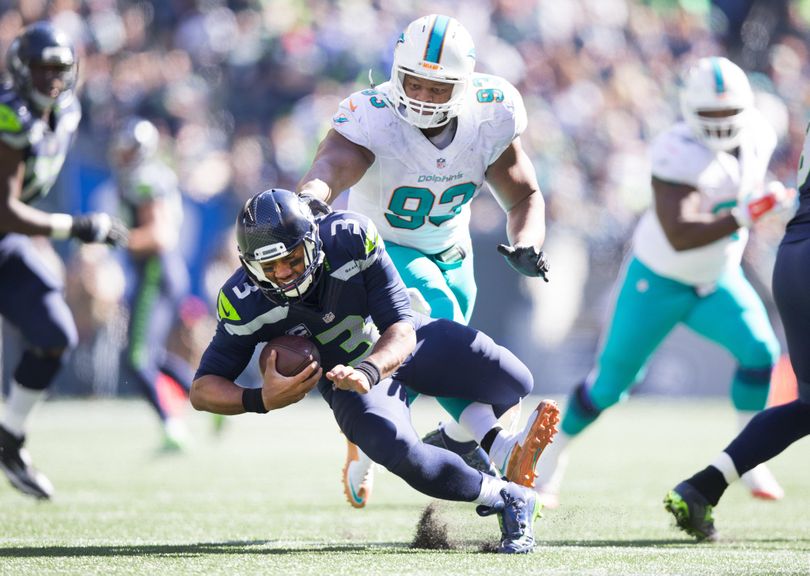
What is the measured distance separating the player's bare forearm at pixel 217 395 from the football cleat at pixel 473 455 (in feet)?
3.66

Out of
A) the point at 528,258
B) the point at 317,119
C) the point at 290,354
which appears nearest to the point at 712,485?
the point at 528,258

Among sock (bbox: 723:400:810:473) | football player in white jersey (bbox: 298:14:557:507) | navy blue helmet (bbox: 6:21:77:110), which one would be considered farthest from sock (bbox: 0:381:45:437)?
sock (bbox: 723:400:810:473)

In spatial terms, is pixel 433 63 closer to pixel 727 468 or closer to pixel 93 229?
pixel 727 468

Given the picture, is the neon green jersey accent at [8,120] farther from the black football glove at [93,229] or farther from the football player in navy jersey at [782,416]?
the football player in navy jersey at [782,416]

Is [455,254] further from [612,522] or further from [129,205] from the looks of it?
[129,205]

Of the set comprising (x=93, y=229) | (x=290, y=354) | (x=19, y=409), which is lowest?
(x=19, y=409)

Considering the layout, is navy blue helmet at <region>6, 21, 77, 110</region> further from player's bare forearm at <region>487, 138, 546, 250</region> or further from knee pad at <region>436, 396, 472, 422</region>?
knee pad at <region>436, 396, 472, 422</region>

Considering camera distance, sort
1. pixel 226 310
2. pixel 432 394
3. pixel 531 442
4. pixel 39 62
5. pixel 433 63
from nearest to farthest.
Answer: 1. pixel 226 310
2. pixel 531 442
3. pixel 432 394
4. pixel 433 63
5. pixel 39 62

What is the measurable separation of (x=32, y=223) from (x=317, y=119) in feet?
22.4

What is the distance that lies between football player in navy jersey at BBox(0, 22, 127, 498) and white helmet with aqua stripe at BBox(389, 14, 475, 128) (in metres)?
2.02

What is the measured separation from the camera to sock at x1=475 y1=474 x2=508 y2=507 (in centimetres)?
433

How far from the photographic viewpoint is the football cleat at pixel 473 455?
501 centimetres

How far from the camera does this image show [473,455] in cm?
516

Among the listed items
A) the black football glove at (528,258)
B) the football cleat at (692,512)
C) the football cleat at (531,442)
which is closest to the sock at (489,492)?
the football cleat at (531,442)
